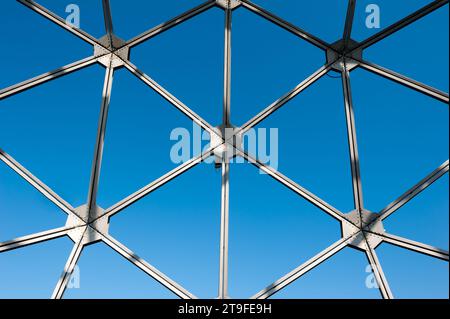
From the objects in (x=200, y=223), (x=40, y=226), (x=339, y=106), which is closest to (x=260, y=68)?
(x=339, y=106)

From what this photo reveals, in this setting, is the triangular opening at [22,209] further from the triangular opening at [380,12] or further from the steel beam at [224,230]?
the triangular opening at [380,12]

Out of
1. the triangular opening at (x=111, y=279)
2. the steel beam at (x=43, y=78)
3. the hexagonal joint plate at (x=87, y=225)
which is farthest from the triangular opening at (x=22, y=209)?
the steel beam at (x=43, y=78)

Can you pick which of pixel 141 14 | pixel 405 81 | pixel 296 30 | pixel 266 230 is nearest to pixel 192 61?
pixel 141 14

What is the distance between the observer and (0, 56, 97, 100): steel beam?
38.4ft

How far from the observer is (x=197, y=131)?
1229 cm

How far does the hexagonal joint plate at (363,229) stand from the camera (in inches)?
428

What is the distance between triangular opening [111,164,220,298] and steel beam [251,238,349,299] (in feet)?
3.77

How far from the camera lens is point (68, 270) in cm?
1032

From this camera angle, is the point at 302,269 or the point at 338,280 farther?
the point at 338,280

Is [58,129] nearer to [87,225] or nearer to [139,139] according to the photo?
[139,139]

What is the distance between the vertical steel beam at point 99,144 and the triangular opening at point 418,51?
22.2ft

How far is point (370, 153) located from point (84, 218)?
7012mm

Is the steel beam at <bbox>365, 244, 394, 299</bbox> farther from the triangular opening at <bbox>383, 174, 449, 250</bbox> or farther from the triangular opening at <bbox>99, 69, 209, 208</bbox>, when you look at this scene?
the triangular opening at <bbox>99, 69, 209, 208</bbox>

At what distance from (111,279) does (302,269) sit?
4.27 m
